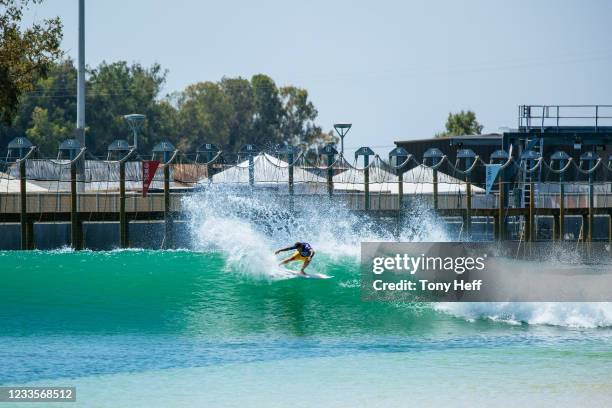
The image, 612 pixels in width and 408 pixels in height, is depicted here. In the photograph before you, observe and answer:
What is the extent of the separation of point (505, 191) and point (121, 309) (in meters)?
22.2

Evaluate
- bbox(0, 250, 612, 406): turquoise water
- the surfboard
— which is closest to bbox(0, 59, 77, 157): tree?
bbox(0, 250, 612, 406): turquoise water

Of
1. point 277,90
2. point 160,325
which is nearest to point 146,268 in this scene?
point 160,325

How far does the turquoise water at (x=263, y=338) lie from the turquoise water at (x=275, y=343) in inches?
1.7

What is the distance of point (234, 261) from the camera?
36219 millimetres

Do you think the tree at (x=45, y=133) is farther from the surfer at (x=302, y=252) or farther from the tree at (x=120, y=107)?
the surfer at (x=302, y=252)

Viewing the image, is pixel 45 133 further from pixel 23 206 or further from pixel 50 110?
pixel 23 206

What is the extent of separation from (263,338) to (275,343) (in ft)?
2.53

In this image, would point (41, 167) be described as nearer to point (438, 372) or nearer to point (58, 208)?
point (58, 208)

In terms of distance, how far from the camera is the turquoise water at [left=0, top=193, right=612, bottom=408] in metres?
20.0

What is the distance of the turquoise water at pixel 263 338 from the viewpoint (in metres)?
20.0

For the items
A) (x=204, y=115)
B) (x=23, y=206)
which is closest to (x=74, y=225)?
(x=23, y=206)

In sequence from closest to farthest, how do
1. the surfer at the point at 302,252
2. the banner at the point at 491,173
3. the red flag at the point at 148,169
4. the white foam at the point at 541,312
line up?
the white foam at the point at 541,312
the surfer at the point at 302,252
the banner at the point at 491,173
the red flag at the point at 148,169

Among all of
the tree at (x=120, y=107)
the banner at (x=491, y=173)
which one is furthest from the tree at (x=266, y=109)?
the banner at (x=491, y=173)

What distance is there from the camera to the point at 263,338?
82.7ft
